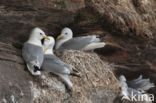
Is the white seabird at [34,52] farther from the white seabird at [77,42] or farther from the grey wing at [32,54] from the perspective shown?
the white seabird at [77,42]

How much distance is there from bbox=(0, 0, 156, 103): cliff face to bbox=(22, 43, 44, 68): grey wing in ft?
0.42

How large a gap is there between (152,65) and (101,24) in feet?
6.31

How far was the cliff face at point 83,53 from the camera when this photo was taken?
577 cm

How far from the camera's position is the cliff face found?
577 cm

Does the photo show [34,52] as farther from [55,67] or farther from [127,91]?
[127,91]

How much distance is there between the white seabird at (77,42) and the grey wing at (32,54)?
113cm

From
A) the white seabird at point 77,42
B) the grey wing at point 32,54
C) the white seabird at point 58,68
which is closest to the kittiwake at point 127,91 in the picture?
the white seabird at point 77,42

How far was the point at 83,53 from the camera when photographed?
727cm

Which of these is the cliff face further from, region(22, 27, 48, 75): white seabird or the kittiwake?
the kittiwake

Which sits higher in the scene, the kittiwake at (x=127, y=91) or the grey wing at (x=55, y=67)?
the grey wing at (x=55, y=67)

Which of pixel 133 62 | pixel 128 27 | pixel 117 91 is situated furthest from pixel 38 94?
pixel 133 62

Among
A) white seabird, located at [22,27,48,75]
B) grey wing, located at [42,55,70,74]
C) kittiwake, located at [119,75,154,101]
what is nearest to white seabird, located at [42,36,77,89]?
grey wing, located at [42,55,70,74]

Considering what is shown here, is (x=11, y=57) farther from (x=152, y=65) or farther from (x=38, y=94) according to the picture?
(x=152, y=65)

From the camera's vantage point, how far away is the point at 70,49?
7.27 metres
